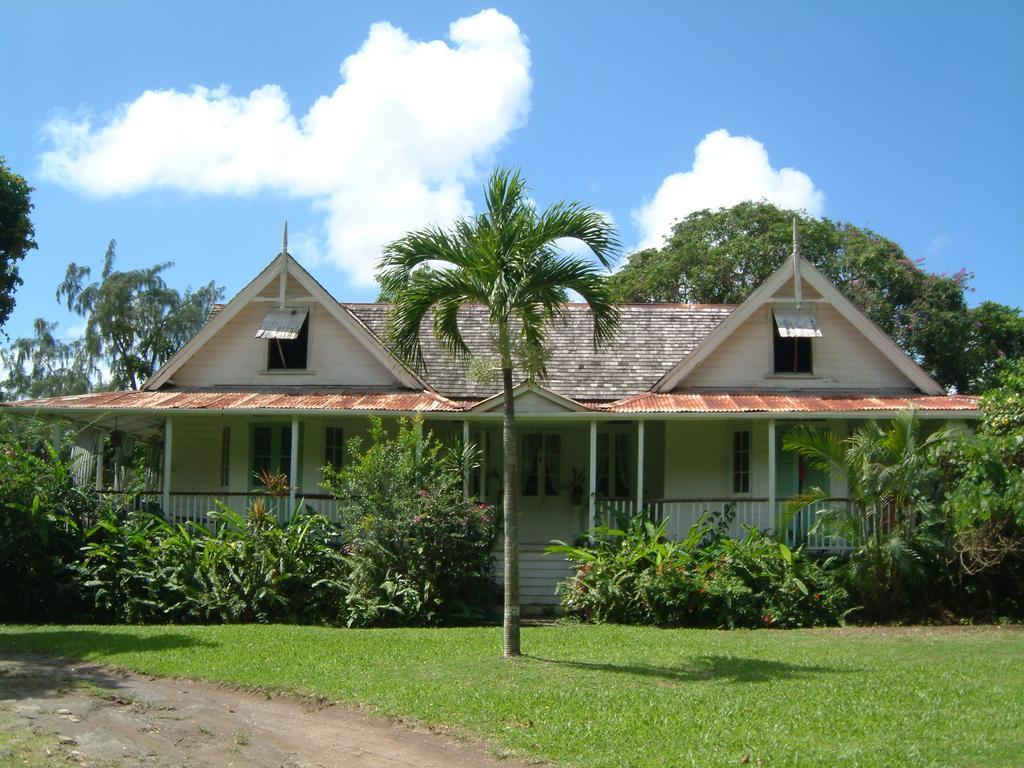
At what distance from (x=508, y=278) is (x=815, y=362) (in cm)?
1034

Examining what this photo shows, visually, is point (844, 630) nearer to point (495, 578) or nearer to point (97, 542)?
point (495, 578)

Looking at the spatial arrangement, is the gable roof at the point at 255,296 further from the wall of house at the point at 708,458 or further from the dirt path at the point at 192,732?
the dirt path at the point at 192,732

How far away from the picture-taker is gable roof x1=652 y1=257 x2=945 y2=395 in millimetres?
20406

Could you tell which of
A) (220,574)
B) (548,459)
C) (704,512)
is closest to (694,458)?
(704,512)

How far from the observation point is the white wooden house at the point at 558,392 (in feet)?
66.1

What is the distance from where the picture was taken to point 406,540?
631 inches

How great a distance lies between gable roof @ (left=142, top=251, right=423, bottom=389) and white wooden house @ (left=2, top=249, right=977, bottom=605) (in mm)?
28

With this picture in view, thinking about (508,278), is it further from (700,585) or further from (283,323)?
(283,323)

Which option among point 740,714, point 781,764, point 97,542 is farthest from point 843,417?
point 97,542

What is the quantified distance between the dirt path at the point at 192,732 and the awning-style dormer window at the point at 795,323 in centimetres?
1292

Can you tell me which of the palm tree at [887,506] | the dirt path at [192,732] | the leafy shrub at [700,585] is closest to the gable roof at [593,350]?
the leafy shrub at [700,585]

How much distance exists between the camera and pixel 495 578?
17516mm

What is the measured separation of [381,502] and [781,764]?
9.46m

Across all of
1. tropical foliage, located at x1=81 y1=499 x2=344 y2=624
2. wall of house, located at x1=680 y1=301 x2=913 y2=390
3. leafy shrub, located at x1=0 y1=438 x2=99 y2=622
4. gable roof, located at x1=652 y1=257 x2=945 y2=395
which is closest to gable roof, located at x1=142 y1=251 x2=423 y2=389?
leafy shrub, located at x1=0 y1=438 x2=99 y2=622
